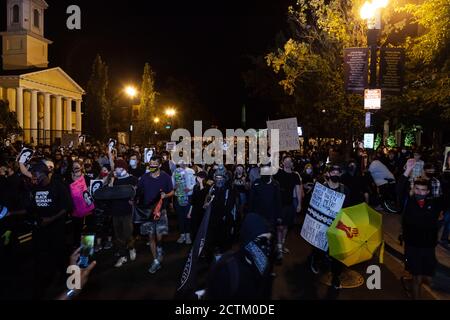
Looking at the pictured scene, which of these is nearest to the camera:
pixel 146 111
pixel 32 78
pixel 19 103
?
pixel 19 103

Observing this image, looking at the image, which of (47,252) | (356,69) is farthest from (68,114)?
(47,252)

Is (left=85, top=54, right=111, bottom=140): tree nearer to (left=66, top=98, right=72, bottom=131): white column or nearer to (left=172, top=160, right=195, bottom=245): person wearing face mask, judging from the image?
(left=66, top=98, right=72, bottom=131): white column

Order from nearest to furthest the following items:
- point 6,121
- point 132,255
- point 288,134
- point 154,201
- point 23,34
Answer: point 154,201
point 132,255
point 288,134
point 6,121
point 23,34

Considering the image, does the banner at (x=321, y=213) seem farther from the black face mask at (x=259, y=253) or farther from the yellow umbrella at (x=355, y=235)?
the black face mask at (x=259, y=253)

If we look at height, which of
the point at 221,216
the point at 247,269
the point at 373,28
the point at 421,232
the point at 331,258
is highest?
the point at 373,28

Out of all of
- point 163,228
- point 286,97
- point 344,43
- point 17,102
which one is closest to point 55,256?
point 163,228

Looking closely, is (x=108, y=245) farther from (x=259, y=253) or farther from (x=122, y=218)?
(x=259, y=253)

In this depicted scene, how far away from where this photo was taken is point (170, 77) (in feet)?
271

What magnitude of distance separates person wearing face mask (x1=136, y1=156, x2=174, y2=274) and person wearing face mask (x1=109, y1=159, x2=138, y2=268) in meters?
0.23

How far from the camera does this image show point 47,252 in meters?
6.76

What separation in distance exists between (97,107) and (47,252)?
172ft

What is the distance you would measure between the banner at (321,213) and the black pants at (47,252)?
12.4 ft

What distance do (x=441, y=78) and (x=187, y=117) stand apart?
67.8m

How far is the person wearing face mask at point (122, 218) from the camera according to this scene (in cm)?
829
